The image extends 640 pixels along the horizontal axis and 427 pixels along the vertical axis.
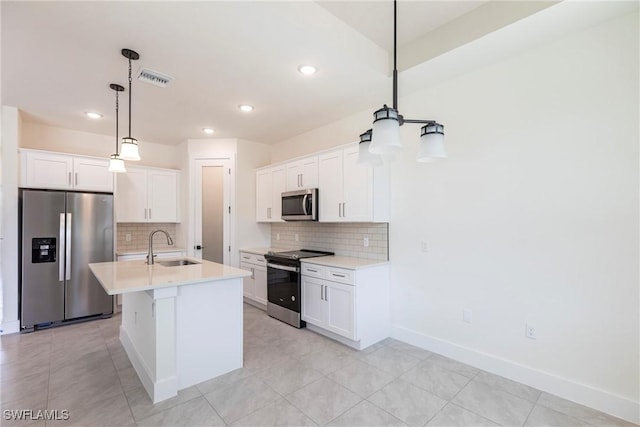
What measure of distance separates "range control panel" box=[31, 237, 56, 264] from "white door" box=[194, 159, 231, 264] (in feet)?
5.92

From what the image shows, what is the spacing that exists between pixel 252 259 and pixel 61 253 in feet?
8.08


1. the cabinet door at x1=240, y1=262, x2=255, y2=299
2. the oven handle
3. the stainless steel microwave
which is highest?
the stainless steel microwave

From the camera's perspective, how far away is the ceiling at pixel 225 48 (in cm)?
212

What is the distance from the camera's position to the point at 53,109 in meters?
3.80

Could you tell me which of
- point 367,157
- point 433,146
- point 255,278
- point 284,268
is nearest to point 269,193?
point 255,278

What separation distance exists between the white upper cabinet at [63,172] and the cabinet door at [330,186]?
3.11 m

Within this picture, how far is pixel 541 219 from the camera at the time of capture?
2.47 m

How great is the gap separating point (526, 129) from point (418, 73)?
1083mm

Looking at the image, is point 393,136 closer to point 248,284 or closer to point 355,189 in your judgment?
point 355,189

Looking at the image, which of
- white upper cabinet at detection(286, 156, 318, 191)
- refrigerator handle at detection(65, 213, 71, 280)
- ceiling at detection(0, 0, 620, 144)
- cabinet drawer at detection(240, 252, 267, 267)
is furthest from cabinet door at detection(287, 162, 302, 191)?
refrigerator handle at detection(65, 213, 71, 280)

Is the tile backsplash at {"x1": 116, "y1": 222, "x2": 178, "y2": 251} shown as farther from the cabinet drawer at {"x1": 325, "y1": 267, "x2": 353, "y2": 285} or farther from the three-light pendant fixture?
the cabinet drawer at {"x1": 325, "y1": 267, "x2": 353, "y2": 285}

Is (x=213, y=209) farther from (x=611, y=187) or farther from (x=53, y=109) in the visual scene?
(x=611, y=187)

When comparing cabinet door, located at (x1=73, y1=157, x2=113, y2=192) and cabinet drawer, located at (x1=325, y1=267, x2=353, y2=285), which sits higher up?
cabinet door, located at (x1=73, y1=157, x2=113, y2=192)

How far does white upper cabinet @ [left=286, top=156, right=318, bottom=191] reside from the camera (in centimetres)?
414
